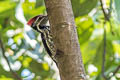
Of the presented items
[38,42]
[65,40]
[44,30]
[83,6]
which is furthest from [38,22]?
[38,42]

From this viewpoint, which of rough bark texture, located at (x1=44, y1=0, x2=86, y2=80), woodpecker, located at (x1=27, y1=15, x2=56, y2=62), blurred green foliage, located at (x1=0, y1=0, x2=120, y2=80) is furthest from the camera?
blurred green foliage, located at (x1=0, y1=0, x2=120, y2=80)

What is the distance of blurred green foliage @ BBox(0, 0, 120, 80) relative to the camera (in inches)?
60.6

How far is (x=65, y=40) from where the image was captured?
74cm

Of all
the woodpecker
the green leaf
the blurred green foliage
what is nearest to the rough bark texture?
the woodpecker

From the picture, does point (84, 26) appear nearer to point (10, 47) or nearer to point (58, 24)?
point (10, 47)

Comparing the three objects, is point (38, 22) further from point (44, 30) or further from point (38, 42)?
point (38, 42)

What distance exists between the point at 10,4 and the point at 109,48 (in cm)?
53

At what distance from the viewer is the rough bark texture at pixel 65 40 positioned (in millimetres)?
718

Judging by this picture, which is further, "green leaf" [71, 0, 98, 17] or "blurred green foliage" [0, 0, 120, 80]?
"blurred green foliage" [0, 0, 120, 80]

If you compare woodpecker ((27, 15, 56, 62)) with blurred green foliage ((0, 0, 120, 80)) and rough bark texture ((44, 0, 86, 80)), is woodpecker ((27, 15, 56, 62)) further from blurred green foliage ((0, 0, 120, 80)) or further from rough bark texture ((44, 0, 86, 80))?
blurred green foliage ((0, 0, 120, 80))

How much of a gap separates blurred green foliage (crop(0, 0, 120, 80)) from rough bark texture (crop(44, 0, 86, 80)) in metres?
0.72

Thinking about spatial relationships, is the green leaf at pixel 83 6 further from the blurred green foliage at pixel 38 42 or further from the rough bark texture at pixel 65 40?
the rough bark texture at pixel 65 40

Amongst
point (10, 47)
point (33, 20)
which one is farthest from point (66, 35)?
point (10, 47)

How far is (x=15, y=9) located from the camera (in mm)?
1561
